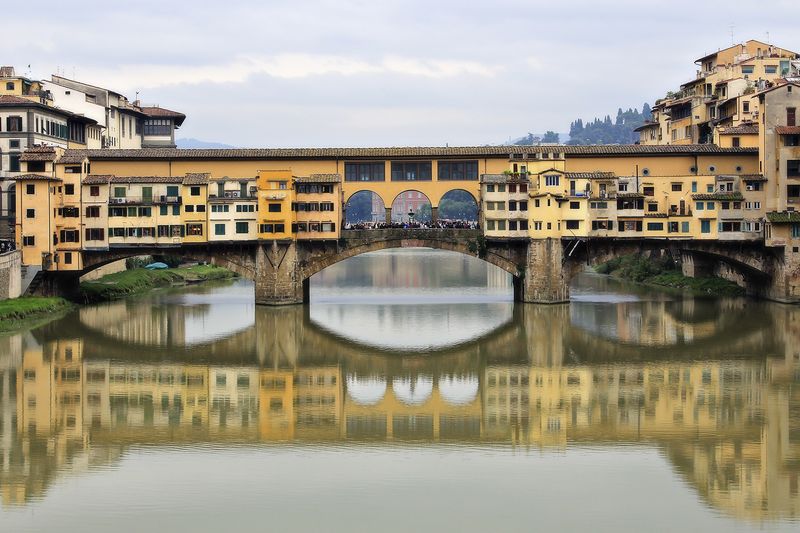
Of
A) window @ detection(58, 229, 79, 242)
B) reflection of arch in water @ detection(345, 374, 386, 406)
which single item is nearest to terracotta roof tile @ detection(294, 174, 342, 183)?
window @ detection(58, 229, 79, 242)

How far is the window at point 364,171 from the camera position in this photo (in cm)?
5531

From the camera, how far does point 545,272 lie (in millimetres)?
52125

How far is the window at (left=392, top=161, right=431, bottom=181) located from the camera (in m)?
55.3

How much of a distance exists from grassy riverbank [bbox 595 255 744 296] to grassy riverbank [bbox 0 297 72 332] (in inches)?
1240

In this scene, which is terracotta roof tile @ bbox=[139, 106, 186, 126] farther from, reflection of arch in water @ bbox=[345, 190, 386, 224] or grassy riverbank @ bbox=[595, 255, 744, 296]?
reflection of arch in water @ bbox=[345, 190, 386, 224]

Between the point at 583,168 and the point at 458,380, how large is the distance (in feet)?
72.7

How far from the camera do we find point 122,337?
43656mm

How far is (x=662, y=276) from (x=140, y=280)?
1149 inches

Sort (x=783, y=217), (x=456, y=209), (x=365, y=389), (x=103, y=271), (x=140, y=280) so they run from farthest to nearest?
(x=456, y=209)
(x=103, y=271)
(x=140, y=280)
(x=783, y=217)
(x=365, y=389)

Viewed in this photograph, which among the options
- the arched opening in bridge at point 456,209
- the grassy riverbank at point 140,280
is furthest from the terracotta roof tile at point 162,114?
the arched opening in bridge at point 456,209

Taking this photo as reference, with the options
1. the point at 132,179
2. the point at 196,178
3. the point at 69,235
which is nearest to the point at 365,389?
the point at 196,178

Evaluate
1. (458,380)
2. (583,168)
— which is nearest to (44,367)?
(458,380)

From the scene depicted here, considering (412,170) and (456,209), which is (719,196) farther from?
(456,209)

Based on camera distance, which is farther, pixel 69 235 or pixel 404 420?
pixel 69 235
